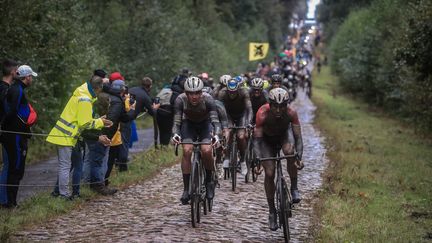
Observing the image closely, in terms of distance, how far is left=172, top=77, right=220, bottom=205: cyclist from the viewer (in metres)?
10.5

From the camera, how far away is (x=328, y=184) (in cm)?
1494

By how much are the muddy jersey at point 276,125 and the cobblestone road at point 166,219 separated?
1.52 m

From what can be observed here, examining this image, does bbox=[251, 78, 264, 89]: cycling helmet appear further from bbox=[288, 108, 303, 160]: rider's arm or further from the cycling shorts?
bbox=[288, 108, 303, 160]: rider's arm

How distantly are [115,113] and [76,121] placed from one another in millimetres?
1374

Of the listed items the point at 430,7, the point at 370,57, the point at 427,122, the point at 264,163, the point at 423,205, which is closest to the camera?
the point at 264,163

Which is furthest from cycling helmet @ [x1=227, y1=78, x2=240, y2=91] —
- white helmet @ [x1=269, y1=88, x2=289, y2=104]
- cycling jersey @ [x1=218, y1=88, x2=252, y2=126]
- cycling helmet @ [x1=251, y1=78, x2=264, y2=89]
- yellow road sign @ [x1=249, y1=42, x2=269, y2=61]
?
yellow road sign @ [x1=249, y1=42, x2=269, y2=61]

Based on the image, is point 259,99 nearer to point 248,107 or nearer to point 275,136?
point 248,107

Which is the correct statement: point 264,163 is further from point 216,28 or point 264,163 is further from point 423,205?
point 216,28

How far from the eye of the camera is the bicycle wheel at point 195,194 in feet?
32.7

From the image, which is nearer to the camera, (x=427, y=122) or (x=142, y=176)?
(x=142, y=176)

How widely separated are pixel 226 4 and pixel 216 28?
482 inches

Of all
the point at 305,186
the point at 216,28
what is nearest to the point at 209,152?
the point at 305,186

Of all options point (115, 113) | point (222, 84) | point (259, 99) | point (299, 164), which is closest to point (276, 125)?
point (299, 164)

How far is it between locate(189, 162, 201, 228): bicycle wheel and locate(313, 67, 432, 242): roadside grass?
189cm
